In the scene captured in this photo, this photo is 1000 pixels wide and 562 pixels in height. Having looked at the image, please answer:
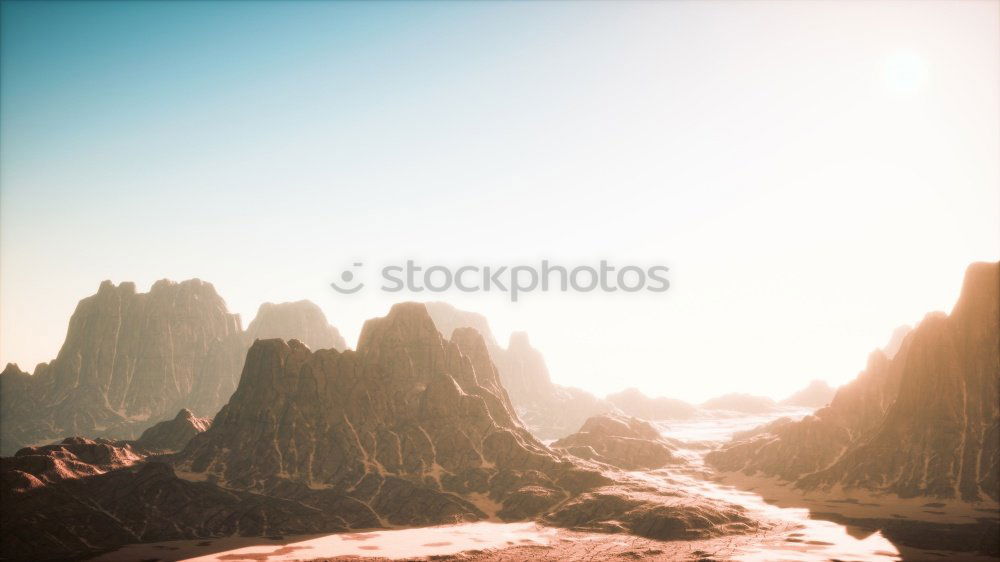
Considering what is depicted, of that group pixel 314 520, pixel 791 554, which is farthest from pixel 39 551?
pixel 791 554

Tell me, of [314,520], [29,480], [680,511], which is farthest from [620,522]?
[29,480]

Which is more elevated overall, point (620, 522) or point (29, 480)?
point (29, 480)

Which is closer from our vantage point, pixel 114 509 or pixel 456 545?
pixel 456 545

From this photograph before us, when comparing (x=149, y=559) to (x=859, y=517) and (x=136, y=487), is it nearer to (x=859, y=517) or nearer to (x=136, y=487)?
(x=136, y=487)

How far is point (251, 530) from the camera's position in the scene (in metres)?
168

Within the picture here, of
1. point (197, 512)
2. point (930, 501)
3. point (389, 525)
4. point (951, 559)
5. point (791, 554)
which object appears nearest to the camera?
point (951, 559)

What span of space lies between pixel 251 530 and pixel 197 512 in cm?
1940

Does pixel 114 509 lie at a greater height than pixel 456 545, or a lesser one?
greater

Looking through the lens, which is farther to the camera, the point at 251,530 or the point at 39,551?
the point at 251,530

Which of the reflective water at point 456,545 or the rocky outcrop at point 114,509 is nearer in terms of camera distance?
the reflective water at point 456,545

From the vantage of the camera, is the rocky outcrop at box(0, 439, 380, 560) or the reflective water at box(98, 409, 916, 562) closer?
the reflective water at box(98, 409, 916, 562)

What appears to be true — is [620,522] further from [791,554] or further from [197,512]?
[197,512]

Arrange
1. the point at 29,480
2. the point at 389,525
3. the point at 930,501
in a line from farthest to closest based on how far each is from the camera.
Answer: the point at 930,501 → the point at 389,525 → the point at 29,480

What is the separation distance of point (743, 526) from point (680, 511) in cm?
2003
